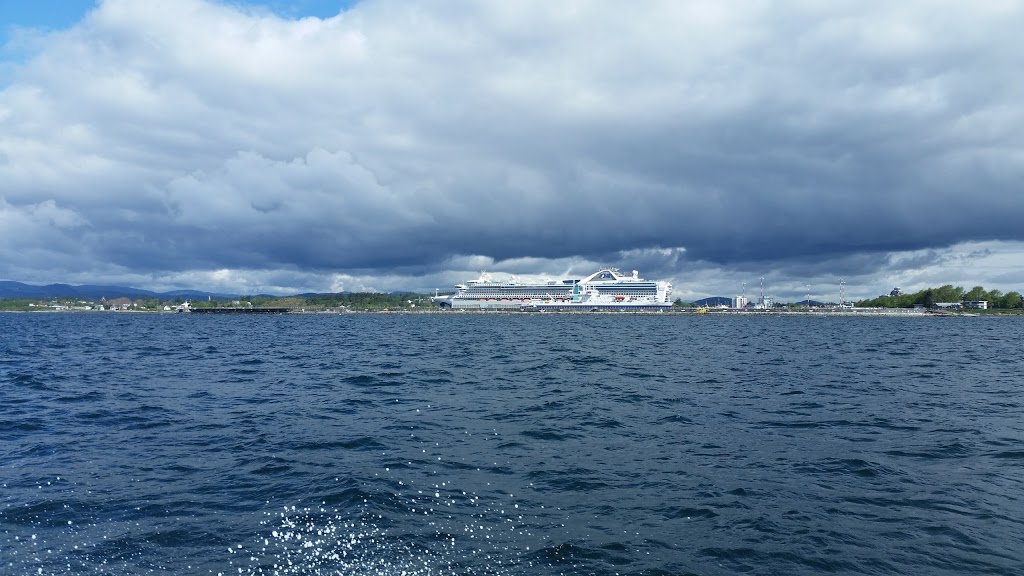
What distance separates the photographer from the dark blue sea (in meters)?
8.91

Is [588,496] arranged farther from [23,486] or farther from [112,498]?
[23,486]

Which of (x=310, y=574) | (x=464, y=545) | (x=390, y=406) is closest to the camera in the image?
(x=310, y=574)

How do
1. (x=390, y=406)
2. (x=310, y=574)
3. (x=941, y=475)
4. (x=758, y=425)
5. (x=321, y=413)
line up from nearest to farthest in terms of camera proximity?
(x=310, y=574) → (x=941, y=475) → (x=758, y=425) → (x=321, y=413) → (x=390, y=406)

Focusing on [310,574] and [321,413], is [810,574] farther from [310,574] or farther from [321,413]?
[321,413]

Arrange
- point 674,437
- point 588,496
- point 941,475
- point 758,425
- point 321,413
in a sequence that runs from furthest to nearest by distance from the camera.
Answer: point 321,413 → point 758,425 → point 674,437 → point 941,475 → point 588,496

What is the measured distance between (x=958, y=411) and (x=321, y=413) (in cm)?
2270

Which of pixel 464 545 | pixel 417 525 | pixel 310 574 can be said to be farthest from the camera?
pixel 417 525

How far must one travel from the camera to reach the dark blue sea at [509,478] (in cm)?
891

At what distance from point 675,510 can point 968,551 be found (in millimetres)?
4533

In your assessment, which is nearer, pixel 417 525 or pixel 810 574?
pixel 810 574

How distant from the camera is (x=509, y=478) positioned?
1269 centimetres

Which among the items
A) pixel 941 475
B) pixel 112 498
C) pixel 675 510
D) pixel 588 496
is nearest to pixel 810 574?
pixel 675 510

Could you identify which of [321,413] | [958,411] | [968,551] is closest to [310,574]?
[968,551]

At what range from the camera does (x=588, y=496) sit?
11.5m
